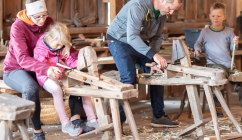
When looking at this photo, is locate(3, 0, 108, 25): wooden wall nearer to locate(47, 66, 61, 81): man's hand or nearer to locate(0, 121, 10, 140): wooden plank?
locate(47, 66, 61, 81): man's hand

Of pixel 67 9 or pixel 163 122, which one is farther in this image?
pixel 67 9

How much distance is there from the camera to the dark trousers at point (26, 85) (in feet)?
12.1

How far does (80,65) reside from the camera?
375cm

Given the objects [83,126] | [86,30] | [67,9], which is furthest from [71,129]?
[67,9]

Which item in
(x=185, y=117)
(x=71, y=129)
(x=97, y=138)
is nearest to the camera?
(x=71, y=129)

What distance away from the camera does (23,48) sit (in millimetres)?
3852

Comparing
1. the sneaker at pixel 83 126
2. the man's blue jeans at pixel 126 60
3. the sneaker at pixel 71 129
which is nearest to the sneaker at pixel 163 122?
the man's blue jeans at pixel 126 60

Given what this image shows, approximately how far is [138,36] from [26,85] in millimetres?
1181

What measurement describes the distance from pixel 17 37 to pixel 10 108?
1356mm

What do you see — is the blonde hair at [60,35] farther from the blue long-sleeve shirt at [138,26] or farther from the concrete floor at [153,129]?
the concrete floor at [153,129]

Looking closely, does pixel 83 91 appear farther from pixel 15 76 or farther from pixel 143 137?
pixel 143 137

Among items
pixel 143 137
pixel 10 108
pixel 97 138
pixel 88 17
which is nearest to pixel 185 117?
pixel 143 137

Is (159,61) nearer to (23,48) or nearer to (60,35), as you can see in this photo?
(60,35)

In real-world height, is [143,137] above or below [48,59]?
below
